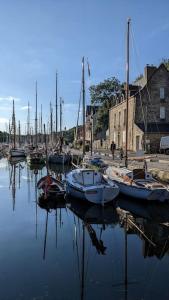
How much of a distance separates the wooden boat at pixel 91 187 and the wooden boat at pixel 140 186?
4.03ft

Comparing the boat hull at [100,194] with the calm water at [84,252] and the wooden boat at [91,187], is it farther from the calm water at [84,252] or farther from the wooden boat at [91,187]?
the calm water at [84,252]

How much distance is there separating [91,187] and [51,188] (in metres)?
3.51

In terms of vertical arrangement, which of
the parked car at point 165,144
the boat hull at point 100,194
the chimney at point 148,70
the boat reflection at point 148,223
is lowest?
the boat reflection at point 148,223

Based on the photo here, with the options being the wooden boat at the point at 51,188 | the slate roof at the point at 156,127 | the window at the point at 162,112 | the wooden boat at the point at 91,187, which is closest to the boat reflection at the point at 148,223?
the wooden boat at the point at 91,187

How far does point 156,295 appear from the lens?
830 cm

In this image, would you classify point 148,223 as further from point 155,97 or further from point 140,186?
point 155,97

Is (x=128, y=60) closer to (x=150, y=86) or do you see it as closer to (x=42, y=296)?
(x=42, y=296)

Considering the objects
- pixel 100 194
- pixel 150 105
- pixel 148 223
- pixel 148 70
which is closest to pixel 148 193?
pixel 100 194

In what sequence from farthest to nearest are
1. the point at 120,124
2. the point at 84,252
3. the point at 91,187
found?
the point at 120,124 → the point at 91,187 → the point at 84,252

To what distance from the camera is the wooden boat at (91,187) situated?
19.0 meters

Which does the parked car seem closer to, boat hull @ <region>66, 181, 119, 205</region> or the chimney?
the chimney

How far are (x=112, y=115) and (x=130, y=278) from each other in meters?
55.4

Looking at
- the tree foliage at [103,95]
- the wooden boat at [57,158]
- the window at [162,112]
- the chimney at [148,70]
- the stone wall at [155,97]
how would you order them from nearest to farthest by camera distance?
the wooden boat at [57,158]
the stone wall at [155,97]
the chimney at [148,70]
the window at [162,112]
the tree foliage at [103,95]

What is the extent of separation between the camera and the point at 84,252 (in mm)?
11719
